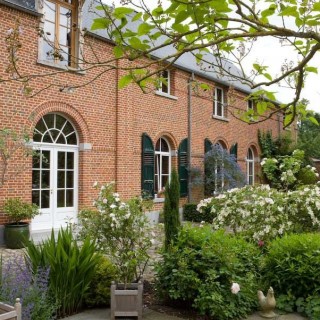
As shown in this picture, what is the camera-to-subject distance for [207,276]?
4.85 meters

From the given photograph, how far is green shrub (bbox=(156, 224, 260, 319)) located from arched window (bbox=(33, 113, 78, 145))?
6.57m

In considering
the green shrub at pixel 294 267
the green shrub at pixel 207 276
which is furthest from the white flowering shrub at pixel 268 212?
the green shrub at pixel 207 276

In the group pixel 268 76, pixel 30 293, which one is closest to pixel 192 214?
pixel 30 293

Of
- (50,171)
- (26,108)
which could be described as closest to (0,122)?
(26,108)

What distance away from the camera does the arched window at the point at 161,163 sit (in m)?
14.8

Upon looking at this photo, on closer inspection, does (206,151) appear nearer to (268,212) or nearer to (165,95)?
(165,95)

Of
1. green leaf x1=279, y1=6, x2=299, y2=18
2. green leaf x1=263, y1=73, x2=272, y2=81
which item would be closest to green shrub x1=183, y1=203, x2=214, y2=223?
green leaf x1=263, y1=73, x2=272, y2=81

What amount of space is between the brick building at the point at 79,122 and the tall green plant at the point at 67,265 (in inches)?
170

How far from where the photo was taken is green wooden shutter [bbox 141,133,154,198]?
13.7 metres

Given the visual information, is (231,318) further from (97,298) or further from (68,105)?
(68,105)

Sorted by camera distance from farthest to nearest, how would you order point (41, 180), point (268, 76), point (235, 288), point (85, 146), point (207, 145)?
1. point (207, 145)
2. point (85, 146)
3. point (41, 180)
4. point (235, 288)
5. point (268, 76)

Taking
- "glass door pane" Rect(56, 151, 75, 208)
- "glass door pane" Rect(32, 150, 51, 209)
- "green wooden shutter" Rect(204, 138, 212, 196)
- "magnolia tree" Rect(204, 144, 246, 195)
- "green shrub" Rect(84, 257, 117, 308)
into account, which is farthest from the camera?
"green wooden shutter" Rect(204, 138, 212, 196)

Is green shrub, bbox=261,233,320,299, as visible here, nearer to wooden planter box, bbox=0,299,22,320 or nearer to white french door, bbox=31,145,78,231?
wooden planter box, bbox=0,299,22,320

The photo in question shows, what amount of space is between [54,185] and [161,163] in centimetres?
488
